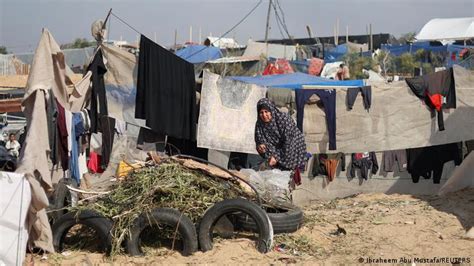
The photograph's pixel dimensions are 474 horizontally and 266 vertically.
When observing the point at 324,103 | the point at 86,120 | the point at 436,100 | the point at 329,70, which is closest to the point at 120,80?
the point at 86,120

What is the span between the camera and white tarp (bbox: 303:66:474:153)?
10484 mm

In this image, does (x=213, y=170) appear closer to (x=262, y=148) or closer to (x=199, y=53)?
(x=262, y=148)

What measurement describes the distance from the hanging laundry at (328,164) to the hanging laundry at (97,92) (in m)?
4.42

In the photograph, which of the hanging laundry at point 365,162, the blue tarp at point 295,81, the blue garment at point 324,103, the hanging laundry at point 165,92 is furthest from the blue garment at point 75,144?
the hanging laundry at point 365,162

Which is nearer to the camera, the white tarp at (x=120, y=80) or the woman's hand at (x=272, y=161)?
the woman's hand at (x=272, y=161)

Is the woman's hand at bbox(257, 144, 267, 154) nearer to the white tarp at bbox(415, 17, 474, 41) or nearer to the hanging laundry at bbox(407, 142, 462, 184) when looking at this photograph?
the hanging laundry at bbox(407, 142, 462, 184)

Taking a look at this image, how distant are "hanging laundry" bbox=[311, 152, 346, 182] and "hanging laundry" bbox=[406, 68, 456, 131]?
1906mm

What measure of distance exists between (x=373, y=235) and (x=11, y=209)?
165 inches

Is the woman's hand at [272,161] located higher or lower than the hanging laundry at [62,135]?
lower

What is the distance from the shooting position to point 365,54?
27.6 metres

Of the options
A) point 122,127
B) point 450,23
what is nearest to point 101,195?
point 122,127

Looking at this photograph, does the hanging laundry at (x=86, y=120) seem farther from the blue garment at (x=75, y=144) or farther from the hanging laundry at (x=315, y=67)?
the hanging laundry at (x=315, y=67)

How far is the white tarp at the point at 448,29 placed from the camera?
1251 inches

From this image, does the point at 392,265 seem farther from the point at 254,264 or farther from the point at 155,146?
the point at 155,146
